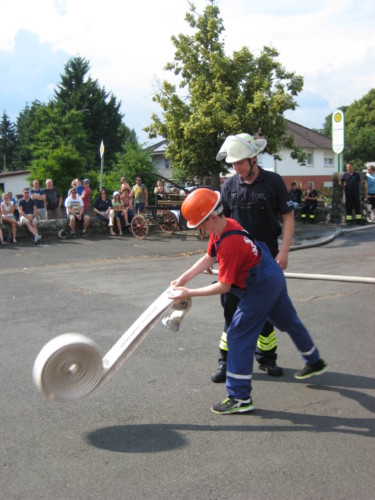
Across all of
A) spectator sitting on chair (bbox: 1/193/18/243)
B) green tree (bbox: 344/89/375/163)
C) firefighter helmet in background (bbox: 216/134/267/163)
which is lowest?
spectator sitting on chair (bbox: 1/193/18/243)

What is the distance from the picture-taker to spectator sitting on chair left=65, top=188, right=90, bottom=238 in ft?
53.5

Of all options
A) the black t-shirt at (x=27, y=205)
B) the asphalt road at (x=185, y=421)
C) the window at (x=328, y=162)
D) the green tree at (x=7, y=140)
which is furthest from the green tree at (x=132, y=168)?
the green tree at (x=7, y=140)

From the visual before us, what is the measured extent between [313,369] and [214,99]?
45.3 ft

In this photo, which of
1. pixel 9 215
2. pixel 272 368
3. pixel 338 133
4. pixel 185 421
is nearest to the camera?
pixel 185 421

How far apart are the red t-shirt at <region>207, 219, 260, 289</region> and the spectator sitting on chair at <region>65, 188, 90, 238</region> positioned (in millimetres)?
Answer: 12836

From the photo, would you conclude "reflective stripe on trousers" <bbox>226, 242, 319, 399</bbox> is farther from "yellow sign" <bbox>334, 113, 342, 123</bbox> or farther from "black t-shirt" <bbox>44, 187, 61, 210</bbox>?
"yellow sign" <bbox>334, 113, 342, 123</bbox>

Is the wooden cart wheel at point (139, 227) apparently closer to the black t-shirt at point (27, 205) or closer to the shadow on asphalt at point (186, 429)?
the black t-shirt at point (27, 205)

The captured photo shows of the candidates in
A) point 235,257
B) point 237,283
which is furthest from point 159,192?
point 235,257

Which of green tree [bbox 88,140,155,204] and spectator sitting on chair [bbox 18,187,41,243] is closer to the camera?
spectator sitting on chair [bbox 18,187,41,243]

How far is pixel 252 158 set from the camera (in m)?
4.50

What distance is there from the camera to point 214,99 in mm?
17219

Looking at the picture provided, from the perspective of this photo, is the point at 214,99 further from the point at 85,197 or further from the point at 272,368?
the point at 272,368

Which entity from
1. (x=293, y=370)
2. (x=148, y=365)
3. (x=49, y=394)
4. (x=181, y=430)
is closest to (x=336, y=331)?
(x=293, y=370)

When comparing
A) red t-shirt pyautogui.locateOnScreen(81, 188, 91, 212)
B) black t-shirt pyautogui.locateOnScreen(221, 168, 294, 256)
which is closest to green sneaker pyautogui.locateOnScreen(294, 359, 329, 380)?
black t-shirt pyautogui.locateOnScreen(221, 168, 294, 256)
